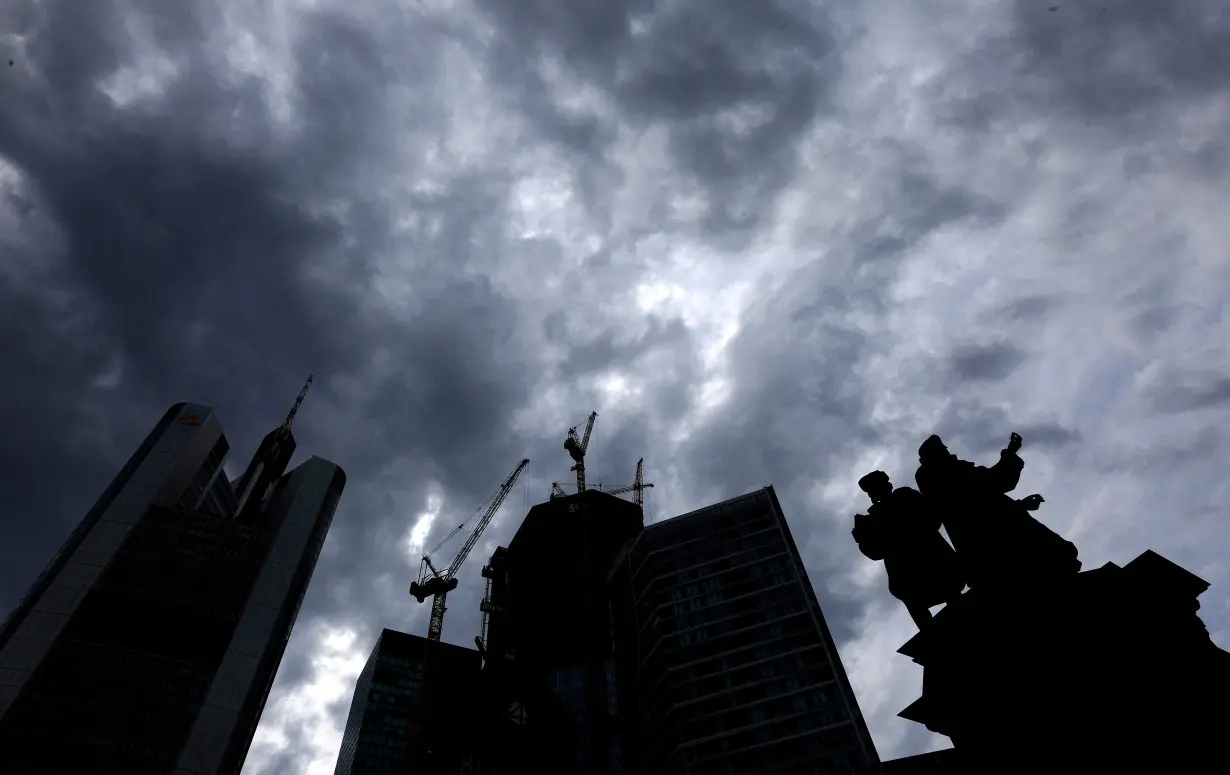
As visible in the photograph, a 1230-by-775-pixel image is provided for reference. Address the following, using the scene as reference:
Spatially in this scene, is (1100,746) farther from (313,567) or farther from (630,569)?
(313,567)

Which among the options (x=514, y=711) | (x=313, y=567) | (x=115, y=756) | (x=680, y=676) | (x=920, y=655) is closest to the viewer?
(x=920, y=655)

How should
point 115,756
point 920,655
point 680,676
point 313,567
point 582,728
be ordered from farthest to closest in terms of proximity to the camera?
point 313,567 → point 582,728 → point 115,756 → point 680,676 → point 920,655

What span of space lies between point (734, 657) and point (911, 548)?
121537mm

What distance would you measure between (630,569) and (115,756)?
105 meters

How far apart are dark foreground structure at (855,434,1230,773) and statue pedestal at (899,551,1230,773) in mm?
11

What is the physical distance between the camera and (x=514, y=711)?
161625 millimetres

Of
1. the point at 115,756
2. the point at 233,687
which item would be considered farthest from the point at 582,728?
the point at 115,756

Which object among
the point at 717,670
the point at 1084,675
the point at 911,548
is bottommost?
the point at 1084,675

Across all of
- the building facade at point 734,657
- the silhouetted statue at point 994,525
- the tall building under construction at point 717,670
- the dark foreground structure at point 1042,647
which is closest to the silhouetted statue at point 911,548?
the dark foreground structure at point 1042,647

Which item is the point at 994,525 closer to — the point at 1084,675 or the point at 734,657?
the point at 1084,675

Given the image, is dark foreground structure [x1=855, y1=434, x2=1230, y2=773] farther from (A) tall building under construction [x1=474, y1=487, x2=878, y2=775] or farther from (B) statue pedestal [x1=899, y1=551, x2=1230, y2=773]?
(A) tall building under construction [x1=474, y1=487, x2=878, y2=775]

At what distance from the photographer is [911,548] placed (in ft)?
25.8

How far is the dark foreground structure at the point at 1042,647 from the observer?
19.9 ft

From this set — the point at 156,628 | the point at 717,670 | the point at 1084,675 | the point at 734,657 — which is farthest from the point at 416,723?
the point at 1084,675
